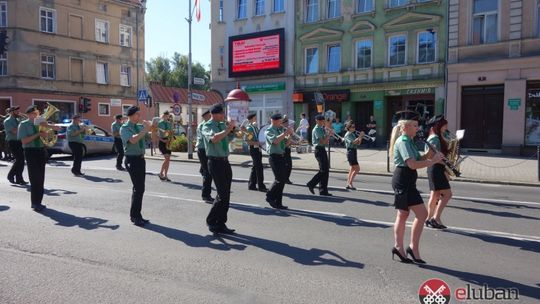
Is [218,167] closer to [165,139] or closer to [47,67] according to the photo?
[165,139]

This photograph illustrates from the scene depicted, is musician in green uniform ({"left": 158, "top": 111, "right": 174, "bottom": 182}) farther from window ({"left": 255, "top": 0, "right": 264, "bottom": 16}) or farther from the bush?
window ({"left": 255, "top": 0, "right": 264, "bottom": 16})

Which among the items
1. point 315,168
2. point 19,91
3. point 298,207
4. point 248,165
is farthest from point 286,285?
point 19,91

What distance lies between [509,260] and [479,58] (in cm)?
1820

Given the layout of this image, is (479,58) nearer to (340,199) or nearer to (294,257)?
(340,199)

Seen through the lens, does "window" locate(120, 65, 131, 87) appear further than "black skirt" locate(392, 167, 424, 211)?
Yes

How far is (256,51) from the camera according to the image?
100ft

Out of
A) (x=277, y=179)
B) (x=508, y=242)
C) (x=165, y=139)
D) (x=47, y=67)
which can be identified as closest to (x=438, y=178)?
(x=508, y=242)

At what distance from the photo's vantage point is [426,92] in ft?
78.2

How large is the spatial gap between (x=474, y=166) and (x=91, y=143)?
15.8 metres

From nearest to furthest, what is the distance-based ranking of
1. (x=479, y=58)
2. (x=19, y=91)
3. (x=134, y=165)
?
1. (x=134, y=165)
2. (x=479, y=58)
3. (x=19, y=91)

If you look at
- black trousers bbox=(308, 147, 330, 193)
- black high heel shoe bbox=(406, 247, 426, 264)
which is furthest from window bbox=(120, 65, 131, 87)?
black high heel shoe bbox=(406, 247, 426, 264)

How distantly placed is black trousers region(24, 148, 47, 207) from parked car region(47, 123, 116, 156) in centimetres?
1128

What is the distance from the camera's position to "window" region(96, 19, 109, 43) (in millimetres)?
38219

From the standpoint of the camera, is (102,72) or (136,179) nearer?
(136,179)
